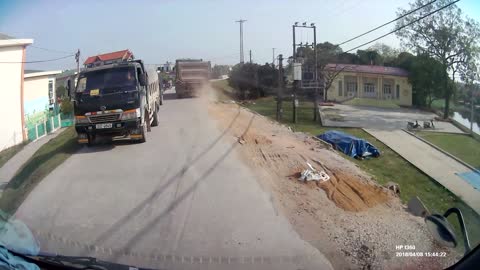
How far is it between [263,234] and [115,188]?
3.23 metres

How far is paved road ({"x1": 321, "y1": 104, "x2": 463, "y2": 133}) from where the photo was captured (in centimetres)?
685

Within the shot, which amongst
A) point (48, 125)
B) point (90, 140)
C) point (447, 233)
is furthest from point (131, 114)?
point (447, 233)

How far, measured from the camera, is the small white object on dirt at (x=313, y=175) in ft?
27.1

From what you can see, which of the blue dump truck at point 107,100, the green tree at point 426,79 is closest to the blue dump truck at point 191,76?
the blue dump truck at point 107,100

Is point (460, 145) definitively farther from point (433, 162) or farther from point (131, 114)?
point (131, 114)

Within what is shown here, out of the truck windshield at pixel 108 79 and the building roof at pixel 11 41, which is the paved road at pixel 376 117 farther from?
the truck windshield at pixel 108 79

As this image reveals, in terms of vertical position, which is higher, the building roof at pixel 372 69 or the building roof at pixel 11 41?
the building roof at pixel 11 41

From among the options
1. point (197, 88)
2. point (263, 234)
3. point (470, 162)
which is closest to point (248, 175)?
point (263, 234)

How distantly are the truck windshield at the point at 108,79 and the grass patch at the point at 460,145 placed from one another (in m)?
8.12

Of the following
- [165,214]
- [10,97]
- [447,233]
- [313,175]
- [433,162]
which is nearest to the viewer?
[447,233]

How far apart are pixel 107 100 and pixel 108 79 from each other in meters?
0.66

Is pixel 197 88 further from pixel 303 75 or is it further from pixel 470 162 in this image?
pixel 470 162

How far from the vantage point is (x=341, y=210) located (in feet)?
20.7

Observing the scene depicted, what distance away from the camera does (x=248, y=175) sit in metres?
8.98
